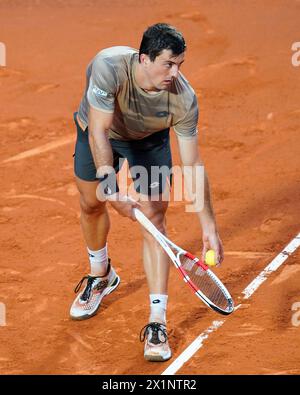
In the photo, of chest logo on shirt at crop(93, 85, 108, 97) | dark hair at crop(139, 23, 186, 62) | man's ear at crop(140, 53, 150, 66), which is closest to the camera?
dark hair at crop(139, 23, 186, 62)

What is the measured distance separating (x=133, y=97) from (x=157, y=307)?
5.03 feet

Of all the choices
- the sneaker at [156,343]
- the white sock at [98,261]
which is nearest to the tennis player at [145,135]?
the sneaker at [156,343]

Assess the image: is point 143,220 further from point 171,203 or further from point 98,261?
point 171,203

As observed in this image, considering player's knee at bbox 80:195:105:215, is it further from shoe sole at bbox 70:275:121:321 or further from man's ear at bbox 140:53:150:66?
man's ear at bbox 140:53:150:66

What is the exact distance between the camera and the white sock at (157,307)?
6.95 metres

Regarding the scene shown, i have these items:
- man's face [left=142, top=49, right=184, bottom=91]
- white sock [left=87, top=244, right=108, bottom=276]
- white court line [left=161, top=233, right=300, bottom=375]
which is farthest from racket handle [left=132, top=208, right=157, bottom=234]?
white sock [left=87, top=244, right=108, bottom=276]

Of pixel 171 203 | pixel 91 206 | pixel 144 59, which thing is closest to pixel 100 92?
pixel 144 59

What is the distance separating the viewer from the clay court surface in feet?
23.0

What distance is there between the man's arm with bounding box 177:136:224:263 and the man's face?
0.49 metres

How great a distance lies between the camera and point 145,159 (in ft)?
22.7

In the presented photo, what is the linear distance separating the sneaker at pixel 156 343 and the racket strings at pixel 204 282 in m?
0.53

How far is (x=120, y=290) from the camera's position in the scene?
7.77 meters

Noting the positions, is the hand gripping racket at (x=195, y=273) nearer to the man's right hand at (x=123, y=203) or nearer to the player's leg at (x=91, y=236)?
the man's right hand at (x=123, y=203)

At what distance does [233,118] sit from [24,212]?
2823 millimetres
